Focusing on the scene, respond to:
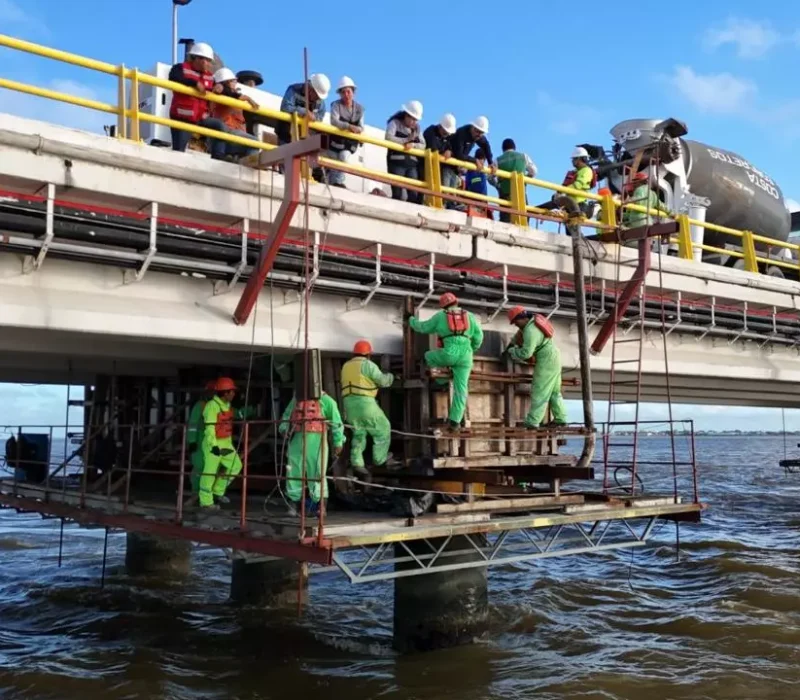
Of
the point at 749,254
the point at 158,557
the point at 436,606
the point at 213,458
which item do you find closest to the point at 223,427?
the point at 213,458

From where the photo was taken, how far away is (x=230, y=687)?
29.4 feet

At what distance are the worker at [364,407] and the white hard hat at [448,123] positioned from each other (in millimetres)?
4286

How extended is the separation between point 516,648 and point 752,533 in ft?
40.9

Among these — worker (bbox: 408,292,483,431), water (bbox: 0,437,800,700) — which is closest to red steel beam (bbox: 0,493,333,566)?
water (bbox: 0,437,800,700)

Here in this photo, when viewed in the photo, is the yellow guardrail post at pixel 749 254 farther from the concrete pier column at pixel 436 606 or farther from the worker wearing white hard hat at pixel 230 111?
the worker wearing white hard hat at pixel 230 111

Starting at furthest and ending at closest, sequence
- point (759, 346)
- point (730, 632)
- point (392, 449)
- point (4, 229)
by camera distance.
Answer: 1. point (759, 346)
2. point (730, 632)
3. point (392, 449)
4. point (4, 229)

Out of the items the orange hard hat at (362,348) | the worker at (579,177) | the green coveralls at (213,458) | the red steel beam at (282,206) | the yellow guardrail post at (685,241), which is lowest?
the green coveralls at (213,458)

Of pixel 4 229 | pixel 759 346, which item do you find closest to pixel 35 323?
pixel 4 229

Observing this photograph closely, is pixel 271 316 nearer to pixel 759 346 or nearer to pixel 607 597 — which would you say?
pixel 607 597

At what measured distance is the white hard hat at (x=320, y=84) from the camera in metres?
10.1

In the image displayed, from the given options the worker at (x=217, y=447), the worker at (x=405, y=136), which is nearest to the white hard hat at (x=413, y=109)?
the worker at (x=405, y=136)

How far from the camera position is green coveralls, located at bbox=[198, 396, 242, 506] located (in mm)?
9078

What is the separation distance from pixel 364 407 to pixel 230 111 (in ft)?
12.6

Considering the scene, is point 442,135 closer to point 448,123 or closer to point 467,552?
point 448,123
